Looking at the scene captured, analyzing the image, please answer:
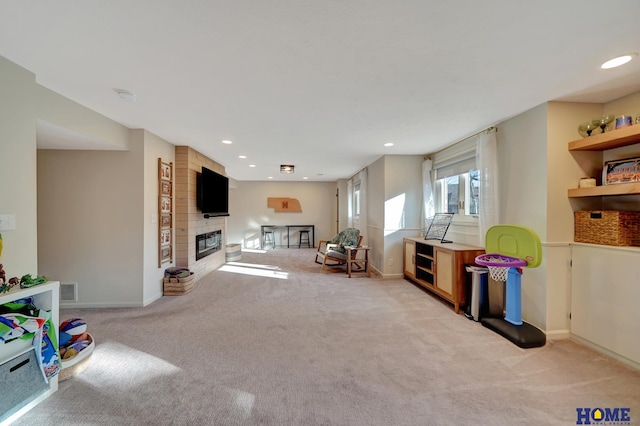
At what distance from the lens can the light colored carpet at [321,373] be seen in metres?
1.58

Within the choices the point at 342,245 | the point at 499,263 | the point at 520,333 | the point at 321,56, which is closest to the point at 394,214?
the point at 342,245

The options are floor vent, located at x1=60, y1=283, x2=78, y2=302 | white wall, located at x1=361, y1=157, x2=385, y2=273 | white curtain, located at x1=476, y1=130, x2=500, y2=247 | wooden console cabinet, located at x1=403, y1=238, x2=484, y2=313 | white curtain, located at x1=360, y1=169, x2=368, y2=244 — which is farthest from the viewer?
white curtain, located at x1=360, y1=169, x2=368, y2=244

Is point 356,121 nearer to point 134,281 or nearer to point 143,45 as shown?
point 143,45

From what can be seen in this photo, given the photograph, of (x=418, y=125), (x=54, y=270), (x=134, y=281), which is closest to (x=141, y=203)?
(x=134, y=281)

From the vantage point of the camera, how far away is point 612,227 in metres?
2.22

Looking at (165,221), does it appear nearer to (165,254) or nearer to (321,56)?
(165,254)

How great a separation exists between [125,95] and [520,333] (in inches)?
173

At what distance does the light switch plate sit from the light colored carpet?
1.20 metres

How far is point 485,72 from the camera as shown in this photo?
78.2 inches

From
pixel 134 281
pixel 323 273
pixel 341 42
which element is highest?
pixel 341 42

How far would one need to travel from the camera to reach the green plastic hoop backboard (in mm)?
2395

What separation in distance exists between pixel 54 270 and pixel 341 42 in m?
4.42

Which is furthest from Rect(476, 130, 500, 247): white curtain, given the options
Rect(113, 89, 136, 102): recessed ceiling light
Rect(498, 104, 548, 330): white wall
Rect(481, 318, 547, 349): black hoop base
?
Rect(113, 89, 136, 102): recessed ceiling light

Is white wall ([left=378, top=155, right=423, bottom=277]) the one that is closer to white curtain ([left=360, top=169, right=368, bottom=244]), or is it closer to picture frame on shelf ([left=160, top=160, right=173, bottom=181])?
white curtain ([left=360, top=169, right=368, bottom=244])
